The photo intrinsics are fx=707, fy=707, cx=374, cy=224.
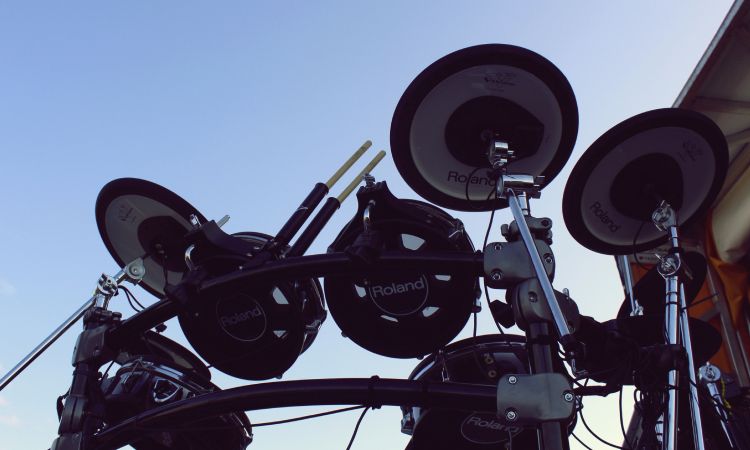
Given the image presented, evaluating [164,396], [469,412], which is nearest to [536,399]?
[469,412]

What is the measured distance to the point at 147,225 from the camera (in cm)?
390

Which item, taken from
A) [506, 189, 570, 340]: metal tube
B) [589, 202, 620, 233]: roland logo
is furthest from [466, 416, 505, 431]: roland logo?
[506, 189, 570, 340]: metal tube

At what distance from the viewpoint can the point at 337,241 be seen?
10.7ft

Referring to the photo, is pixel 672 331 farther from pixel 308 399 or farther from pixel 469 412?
pixel 308 399

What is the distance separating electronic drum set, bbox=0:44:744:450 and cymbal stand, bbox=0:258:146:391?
0.03 feet

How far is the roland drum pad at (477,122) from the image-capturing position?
9.12ft

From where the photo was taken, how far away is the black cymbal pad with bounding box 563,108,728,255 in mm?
2920

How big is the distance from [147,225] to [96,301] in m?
0.50

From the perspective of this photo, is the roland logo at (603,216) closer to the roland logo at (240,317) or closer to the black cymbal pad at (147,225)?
the roland logo at (240,317)

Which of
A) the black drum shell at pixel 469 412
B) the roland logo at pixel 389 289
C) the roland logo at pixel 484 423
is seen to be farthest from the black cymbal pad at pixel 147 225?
the roland logo at pixel 484 423

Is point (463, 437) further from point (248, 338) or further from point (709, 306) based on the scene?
point (709, 306)

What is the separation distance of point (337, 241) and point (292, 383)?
70 cm

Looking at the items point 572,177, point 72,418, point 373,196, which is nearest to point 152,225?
point 72,418

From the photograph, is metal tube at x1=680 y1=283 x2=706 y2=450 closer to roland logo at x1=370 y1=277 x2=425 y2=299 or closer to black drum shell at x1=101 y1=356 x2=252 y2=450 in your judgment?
roland logo at x1=370 y1=277 x2=425 y2=299
